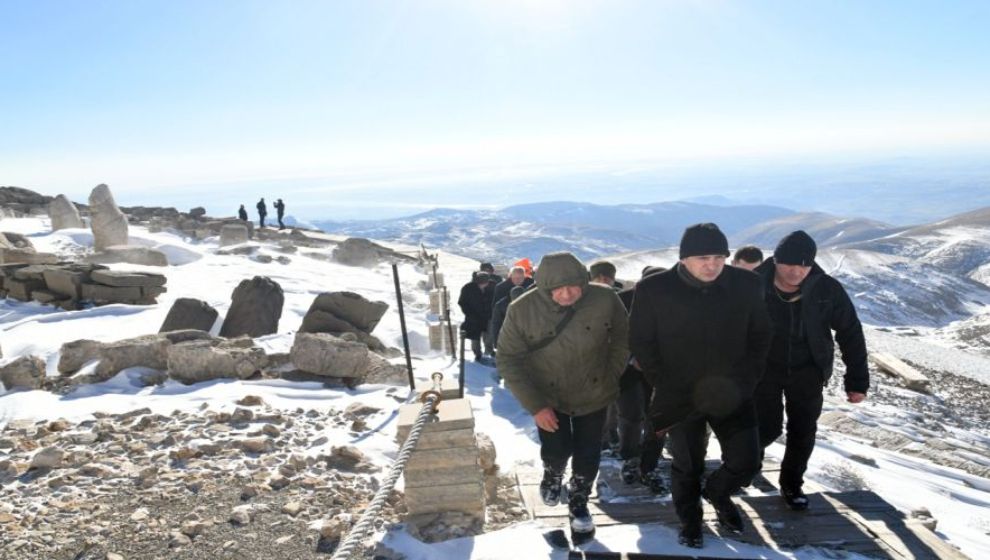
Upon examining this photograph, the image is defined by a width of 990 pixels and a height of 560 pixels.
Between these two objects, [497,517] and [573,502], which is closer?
[573,502]

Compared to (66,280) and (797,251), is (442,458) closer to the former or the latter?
(797,251)

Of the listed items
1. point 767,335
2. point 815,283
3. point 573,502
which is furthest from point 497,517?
point 815,283

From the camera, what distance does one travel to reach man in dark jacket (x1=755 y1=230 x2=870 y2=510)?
149 inches

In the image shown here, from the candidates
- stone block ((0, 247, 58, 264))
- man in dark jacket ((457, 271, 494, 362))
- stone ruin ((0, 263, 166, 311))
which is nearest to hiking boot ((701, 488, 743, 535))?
man in dark jacket ((457, 271, 494, 362))

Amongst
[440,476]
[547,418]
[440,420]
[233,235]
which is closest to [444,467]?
[440,476]

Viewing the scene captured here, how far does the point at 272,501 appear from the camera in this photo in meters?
4.20

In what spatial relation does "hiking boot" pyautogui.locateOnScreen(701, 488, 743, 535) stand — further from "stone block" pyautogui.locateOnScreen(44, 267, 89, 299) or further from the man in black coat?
"stone block" pyautogui.locateOnScreen(44, 267, 89, 299)

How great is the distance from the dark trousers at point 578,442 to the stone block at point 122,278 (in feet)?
36.5

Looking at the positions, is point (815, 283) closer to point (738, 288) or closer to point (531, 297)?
point (738, 288)

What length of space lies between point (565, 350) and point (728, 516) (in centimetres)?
140

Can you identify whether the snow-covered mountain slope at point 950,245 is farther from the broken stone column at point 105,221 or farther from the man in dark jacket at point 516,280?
the broken stone column at point 105,221

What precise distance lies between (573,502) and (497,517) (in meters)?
0.90

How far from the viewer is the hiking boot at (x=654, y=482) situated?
4.21 meters

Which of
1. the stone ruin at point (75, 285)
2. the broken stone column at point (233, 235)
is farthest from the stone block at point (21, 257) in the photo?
the broken stone column at point (233, 235)
